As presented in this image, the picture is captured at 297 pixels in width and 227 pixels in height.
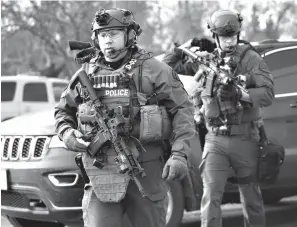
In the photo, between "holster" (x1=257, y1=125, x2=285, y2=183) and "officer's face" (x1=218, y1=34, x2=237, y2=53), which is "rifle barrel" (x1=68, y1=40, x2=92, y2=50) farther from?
"holster" (x1=257, y1=125, x2=285, y2=183)

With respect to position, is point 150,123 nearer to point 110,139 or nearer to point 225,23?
point 110,139

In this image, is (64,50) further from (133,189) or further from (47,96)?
(133,189)

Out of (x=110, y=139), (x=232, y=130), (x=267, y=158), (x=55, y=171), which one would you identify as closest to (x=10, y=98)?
(x=55, y=171)

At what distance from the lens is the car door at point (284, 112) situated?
6.29 metres

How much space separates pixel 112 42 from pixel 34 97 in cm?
1342

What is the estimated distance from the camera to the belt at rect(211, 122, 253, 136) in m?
5.35

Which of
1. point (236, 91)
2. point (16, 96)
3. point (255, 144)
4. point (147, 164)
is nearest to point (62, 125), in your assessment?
point (147, 164)

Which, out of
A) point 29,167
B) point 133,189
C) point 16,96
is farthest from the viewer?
point 16,96

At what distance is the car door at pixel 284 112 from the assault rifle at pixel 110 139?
279 centimetres

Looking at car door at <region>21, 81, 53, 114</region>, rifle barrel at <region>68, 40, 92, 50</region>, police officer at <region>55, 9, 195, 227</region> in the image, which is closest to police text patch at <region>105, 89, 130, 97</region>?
police officer at <region>55, 9, 195, 227</region>

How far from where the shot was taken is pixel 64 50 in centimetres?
2558

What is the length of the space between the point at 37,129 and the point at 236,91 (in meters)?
1.71

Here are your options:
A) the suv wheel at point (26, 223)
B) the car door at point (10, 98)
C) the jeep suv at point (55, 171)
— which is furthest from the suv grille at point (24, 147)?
the car door at point (10, 98)

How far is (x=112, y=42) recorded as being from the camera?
3.83 m
